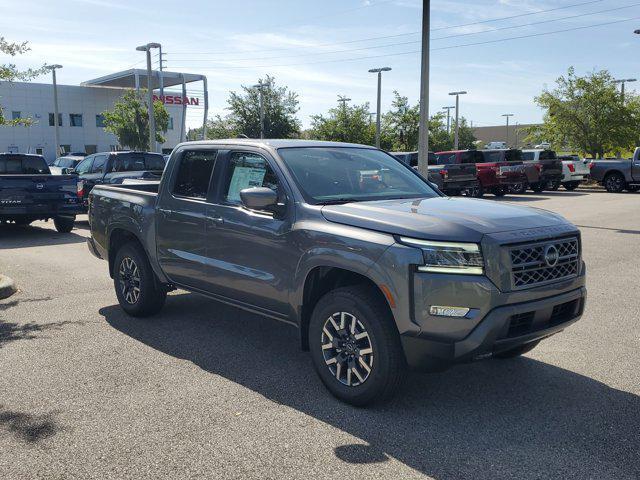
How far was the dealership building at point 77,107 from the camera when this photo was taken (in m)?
64.8

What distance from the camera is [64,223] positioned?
14.1 meters

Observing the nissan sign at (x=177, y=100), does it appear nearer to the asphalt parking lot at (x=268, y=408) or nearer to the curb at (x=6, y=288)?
the curb at (x=6, y=288)

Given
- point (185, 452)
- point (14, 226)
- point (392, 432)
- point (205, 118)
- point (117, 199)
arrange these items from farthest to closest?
1. point (205, 118)
2. point (14, 226)
3. point (117, 199)
4. point (392, 432)
5. point (185, 452)

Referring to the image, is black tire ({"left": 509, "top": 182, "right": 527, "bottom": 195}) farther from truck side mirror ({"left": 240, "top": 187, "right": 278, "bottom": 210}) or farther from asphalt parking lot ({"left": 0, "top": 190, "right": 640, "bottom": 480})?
truck side mirror ({"left": 240, "top": 187, "right": 278, "bottom": 210})

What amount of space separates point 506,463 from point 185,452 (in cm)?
182

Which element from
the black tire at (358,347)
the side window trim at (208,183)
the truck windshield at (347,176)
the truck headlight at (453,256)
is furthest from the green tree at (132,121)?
the truck headlight at (453,256)

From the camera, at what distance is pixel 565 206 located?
67.9 ft

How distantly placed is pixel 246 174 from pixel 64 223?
33.2ft

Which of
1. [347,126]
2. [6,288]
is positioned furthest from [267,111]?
[6,288]

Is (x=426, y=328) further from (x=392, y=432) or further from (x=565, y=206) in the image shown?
(x=565, y=206)

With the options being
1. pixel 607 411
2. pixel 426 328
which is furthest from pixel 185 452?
pixel 607 411

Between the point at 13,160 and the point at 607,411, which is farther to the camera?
the point at 13,160

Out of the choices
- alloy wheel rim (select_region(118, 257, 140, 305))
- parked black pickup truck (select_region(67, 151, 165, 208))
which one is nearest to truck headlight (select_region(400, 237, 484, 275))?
alloy wheel rim (select_region(118, 257, 140, 305))

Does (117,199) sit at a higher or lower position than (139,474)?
higher
